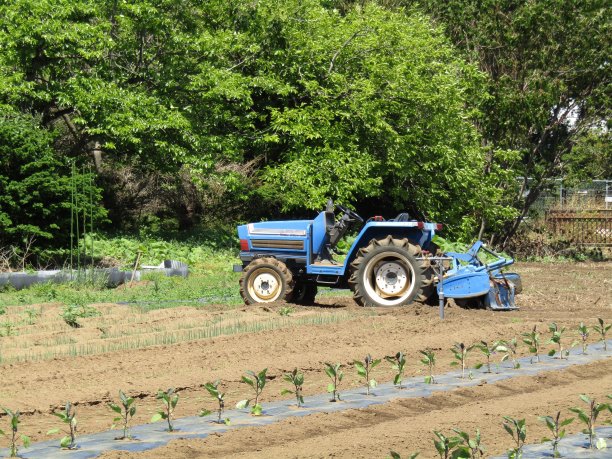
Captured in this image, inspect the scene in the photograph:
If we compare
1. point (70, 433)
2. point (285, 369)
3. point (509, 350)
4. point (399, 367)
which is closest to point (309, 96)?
point (509, 350)

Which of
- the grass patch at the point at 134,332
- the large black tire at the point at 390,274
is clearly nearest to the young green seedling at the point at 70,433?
the grass patch at the point at 134,332

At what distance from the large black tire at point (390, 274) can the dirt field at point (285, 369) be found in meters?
0.44

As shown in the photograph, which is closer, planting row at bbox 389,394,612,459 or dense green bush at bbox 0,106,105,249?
planting row at bbox 389,394,612,459

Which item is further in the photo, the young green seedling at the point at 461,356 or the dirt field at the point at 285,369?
the young green seedling at the point at 461,356

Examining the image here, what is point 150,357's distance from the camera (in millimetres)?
10109

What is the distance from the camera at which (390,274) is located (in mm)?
14359

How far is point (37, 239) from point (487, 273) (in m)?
10.5

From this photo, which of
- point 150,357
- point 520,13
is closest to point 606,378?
point 150,357

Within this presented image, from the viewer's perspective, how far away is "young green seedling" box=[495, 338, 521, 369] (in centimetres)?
1000

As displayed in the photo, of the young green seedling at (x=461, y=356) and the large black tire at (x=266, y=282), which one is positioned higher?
the large black tire at (x=266, y=282)

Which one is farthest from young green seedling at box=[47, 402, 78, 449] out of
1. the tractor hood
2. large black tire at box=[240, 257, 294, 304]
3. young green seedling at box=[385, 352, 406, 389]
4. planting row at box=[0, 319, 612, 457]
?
the tractor hood

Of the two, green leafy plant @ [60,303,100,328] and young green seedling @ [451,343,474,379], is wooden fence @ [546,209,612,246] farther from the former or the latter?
young green seedling @ [451,343,474,379]

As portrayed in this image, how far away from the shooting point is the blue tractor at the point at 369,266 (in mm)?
14062

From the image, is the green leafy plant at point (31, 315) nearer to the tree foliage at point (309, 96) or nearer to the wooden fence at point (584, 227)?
the tree foliage at point (309, 96)
